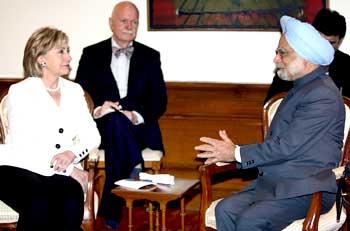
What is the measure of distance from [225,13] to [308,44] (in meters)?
2.01

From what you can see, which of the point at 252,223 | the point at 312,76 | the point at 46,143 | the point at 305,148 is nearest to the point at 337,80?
the point at 312,76

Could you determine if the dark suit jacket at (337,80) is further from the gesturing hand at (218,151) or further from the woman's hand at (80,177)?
the woman's hand at (80,177)

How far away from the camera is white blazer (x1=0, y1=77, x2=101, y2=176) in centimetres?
415

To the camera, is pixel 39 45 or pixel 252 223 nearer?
pixel 252 223

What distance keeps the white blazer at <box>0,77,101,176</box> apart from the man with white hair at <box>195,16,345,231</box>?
821 mm

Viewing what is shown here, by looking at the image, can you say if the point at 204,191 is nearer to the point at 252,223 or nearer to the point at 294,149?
the point at 252,223

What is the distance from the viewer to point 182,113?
→ 19.8ft

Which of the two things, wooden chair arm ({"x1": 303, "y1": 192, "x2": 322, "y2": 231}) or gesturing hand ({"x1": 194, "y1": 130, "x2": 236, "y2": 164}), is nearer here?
wooden chair arm ({"x1": 303, "y1": 192, "x2": 322, "y2": 231})

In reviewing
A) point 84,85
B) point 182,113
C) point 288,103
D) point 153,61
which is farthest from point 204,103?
point 288,103

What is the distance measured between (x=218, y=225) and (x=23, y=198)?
1033 millimetres

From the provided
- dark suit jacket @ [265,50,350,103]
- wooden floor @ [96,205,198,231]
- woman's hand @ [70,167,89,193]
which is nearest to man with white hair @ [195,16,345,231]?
woman's hand @ [70,167,89,193]

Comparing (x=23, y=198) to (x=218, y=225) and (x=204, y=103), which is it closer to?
(x=218, y=225)

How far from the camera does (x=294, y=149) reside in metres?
3.79

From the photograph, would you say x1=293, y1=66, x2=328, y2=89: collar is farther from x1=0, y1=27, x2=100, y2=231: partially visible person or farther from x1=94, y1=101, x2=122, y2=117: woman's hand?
x1=94, y1=101, x2=122, y2=117: woman's hand
